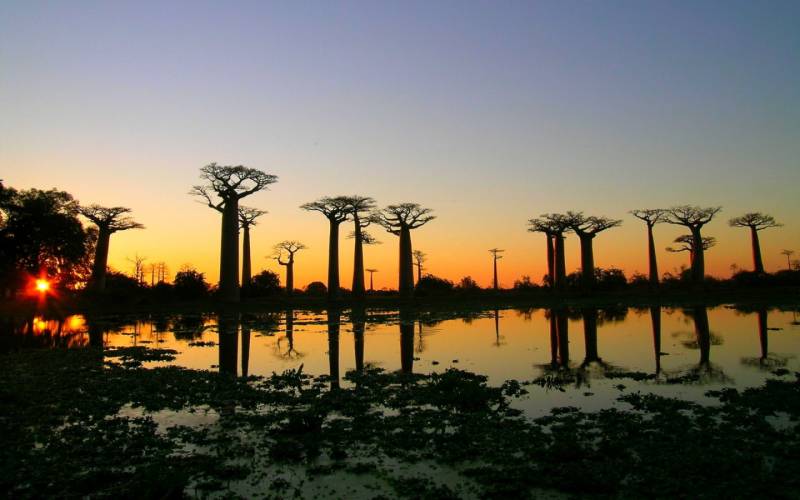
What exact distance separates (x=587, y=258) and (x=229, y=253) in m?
39.8

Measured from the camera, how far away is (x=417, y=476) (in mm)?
6176

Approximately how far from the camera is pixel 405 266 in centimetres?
5834

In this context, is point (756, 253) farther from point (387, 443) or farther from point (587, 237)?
point (387, 443)

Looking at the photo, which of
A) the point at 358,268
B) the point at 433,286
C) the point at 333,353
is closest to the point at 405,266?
the point at 358,268

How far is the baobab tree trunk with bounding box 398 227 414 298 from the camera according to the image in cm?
5828

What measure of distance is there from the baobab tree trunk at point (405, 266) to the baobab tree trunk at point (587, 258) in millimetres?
20644

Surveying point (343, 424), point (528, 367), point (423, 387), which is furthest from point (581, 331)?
point (343, 424)

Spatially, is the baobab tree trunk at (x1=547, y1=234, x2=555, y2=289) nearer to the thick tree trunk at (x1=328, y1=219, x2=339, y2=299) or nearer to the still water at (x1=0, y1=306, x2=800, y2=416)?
the thick tree trunk at (x1=328, y1=219, x2=339, y2=299)

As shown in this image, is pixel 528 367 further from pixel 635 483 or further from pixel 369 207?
pixel 369 207

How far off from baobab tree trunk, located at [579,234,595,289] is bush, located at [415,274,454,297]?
17.0 metres

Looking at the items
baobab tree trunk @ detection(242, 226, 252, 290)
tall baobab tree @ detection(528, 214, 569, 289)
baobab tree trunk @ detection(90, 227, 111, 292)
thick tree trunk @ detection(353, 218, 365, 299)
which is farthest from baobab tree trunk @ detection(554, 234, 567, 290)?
baobab tree trunk @ detection(90, 227, 111, 292)

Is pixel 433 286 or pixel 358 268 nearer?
pixel 358 268

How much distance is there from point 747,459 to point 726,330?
18.6m

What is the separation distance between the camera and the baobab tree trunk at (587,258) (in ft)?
211
